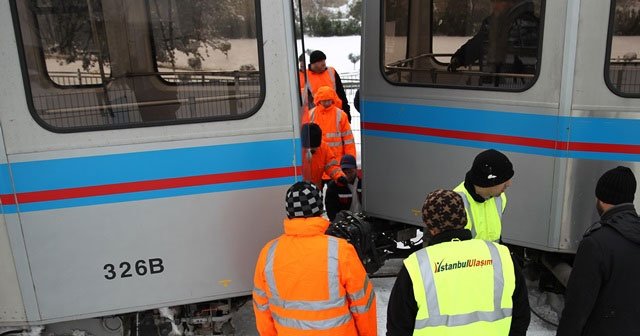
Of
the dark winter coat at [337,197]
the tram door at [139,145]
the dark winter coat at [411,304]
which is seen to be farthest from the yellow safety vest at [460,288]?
the dark winter coat at [337,197]

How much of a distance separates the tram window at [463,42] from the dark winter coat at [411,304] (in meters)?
1.97

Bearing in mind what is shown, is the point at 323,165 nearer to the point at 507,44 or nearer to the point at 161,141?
the point at 507,44

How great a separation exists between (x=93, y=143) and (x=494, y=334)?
85.8 inches

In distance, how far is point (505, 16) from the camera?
12.9ft

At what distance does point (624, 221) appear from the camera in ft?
8.39

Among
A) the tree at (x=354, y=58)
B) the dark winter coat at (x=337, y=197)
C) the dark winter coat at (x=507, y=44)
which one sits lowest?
the dark winter coat at (x=337, y=197)

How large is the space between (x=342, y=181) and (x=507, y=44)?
1795mm

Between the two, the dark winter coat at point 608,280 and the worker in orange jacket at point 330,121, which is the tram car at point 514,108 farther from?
the dark winter coat at point 608,280

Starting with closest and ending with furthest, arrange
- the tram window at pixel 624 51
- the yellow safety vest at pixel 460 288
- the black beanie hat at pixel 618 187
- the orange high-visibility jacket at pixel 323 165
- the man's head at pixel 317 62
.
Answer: the yellow safety vest at pixel 460 288, the black beanie hat at pixel 618 187, the tram window at pixel 624 51, the orange high-visibility jacket at pixel 323 165, the man's head at pixel 317 62

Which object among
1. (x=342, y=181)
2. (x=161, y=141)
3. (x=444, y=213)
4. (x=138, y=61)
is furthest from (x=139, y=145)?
(x=342, y=181)

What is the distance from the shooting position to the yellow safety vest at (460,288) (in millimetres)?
2160

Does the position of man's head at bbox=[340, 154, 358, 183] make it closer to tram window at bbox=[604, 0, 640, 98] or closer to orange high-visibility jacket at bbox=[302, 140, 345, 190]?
orange high-visibility jacket at bbox=[302, 140, 345, 190]

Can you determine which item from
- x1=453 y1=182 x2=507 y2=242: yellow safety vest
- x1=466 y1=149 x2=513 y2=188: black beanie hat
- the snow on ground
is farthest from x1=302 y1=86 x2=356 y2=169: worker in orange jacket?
x1=466 y1=149 x2=513 y2=188: black beanie hat

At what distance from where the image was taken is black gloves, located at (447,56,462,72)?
4219mm
